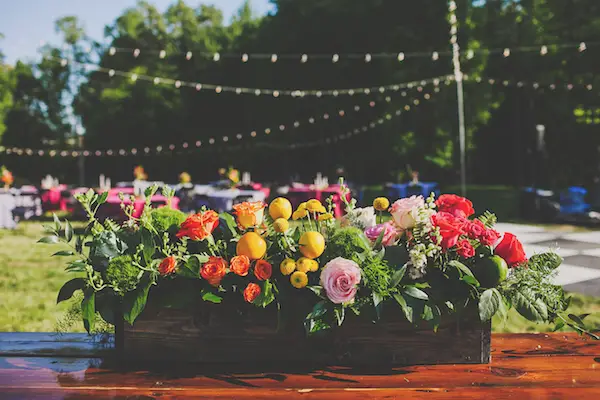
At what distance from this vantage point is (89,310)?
1.22 meters

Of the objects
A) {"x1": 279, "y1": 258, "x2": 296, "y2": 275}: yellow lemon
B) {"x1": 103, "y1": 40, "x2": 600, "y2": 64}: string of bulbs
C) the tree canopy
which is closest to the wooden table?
{"x1": 279, "y1": 258, "x2": 296, "y2": 275}: yellow lemon

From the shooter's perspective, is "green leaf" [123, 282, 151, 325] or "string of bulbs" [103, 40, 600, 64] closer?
"green leaf" [123, 282, 151, 325]

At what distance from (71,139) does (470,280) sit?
31.1 meters

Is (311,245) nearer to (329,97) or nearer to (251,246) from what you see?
(251,246)

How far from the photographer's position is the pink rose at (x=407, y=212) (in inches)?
51.0

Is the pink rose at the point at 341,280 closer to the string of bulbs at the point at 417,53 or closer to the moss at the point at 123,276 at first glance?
the moss at the point at 123,276

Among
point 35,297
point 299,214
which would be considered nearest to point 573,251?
point 35,297

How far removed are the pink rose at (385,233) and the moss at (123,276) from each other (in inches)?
19.8

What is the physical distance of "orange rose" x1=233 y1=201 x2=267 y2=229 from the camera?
1288 millimetres

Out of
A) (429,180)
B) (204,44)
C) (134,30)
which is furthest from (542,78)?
(134,30)

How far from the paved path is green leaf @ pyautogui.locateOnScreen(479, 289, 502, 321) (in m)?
1.66

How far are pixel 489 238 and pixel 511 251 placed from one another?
6cm

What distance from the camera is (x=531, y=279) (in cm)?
127

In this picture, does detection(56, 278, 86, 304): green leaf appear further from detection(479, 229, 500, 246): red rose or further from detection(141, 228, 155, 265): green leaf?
detection(479, 229, 500, 246): red rose
